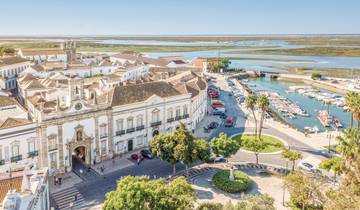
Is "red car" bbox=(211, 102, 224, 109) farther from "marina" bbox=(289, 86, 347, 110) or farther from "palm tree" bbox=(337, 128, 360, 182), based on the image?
"palm tree" bbox=(337, 128, 360, 182)


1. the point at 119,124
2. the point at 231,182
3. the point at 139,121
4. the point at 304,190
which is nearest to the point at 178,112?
the point at 139,121

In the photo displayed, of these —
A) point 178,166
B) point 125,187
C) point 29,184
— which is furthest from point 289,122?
point 29,184

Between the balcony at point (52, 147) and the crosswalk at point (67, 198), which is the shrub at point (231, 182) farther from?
the balcony at point (52, 147)

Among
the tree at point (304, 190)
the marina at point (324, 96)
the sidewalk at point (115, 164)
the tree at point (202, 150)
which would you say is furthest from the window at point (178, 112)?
the marina at point (324, 96)

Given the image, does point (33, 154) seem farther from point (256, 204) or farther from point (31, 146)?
point (256, 204)

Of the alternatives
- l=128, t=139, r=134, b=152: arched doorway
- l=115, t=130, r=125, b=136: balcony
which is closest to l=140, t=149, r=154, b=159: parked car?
l=128, t=139, r=134, b=152: arched doorway

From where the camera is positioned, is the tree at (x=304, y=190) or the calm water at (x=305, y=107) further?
the calm water at (x=305, y=107)
